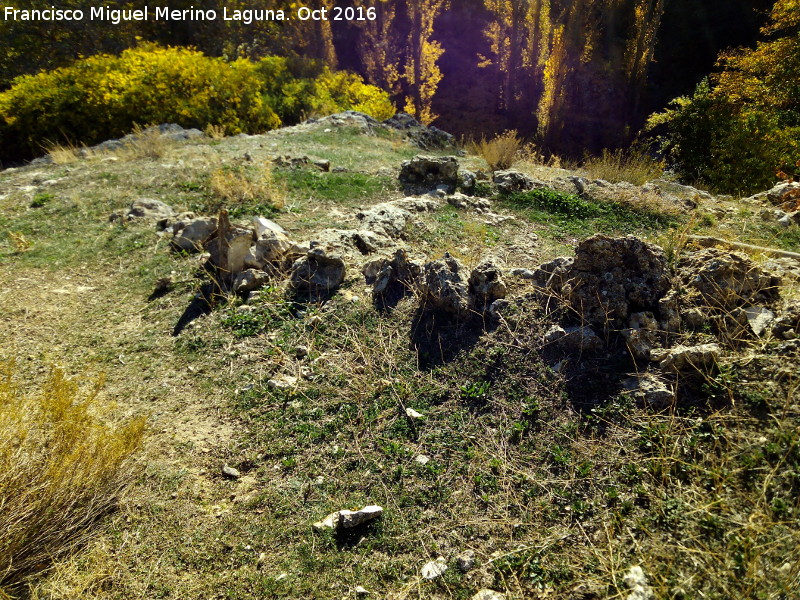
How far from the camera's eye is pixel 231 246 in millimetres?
4727

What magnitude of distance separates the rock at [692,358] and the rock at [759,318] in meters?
0.28

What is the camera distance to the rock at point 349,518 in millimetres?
2486

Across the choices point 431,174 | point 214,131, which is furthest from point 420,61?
point 431,174

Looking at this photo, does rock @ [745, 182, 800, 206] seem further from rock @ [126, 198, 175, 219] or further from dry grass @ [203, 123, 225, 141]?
dry grass @ [203, 123, 225, 141]

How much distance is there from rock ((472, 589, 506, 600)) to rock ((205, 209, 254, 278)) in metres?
3.82

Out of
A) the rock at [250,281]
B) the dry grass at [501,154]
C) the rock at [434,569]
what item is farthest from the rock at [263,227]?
the dry grass at [501,154]

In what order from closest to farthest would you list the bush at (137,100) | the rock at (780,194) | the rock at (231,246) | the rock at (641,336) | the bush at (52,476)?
1. the bush at (52,476)
2. the rock at (641,336)
3. the rock at (231,246)
4. the rock at (780,194)
5. the bush at (137,100)

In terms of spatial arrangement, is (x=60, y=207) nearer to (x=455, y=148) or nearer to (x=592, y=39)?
(x=455, y=148)

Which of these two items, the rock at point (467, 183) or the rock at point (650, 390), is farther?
the rock at point (467, 183)

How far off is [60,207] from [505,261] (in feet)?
22.5

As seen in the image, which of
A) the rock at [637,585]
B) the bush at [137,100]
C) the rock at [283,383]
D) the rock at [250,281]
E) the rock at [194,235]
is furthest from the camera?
the bush at [137,100]

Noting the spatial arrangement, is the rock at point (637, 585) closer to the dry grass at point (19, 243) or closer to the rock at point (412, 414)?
the rock at point (412, 414)

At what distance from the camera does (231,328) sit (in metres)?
4.21

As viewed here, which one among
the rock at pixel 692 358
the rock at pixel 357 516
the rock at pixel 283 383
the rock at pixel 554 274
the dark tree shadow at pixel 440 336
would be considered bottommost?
the rock at pixel 357 516
